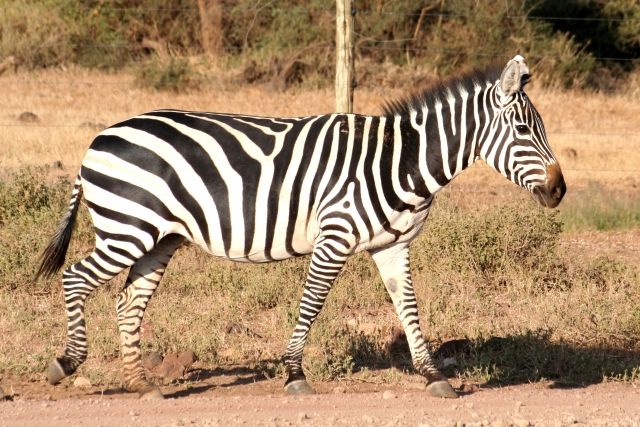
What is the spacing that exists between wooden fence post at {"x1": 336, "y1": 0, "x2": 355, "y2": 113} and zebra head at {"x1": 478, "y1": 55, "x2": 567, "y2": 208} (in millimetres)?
4351

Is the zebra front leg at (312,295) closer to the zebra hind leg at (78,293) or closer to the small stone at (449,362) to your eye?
the zebra hind leg at (78,293)

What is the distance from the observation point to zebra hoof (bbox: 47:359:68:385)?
592 centimetres

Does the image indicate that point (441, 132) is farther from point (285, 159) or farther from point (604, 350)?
point (604, 350)

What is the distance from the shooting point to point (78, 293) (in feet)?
19.3

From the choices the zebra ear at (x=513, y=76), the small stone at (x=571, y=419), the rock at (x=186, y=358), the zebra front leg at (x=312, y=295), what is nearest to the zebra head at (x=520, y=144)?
the zebra ear at (x=513, y=76)

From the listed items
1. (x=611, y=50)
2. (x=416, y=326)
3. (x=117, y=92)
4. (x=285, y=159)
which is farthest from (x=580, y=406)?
(x=611, y=50)

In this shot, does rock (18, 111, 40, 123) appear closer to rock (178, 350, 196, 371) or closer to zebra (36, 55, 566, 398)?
rock (178, 350, 196, 371)

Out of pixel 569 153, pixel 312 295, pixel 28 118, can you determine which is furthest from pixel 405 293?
pixel 28 118

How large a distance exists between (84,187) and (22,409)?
52.8 inches

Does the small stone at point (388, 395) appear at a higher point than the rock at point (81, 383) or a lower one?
lower

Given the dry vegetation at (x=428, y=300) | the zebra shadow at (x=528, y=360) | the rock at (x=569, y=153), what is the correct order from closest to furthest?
the zebra shadow at (x=528, y=360) < the dry vegetation at (x=428, y=300) < the rock at (x=569, y=153)

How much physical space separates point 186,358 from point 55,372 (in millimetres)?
973

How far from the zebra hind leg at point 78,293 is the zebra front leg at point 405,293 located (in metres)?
1.54

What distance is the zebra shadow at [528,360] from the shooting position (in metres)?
6.54
